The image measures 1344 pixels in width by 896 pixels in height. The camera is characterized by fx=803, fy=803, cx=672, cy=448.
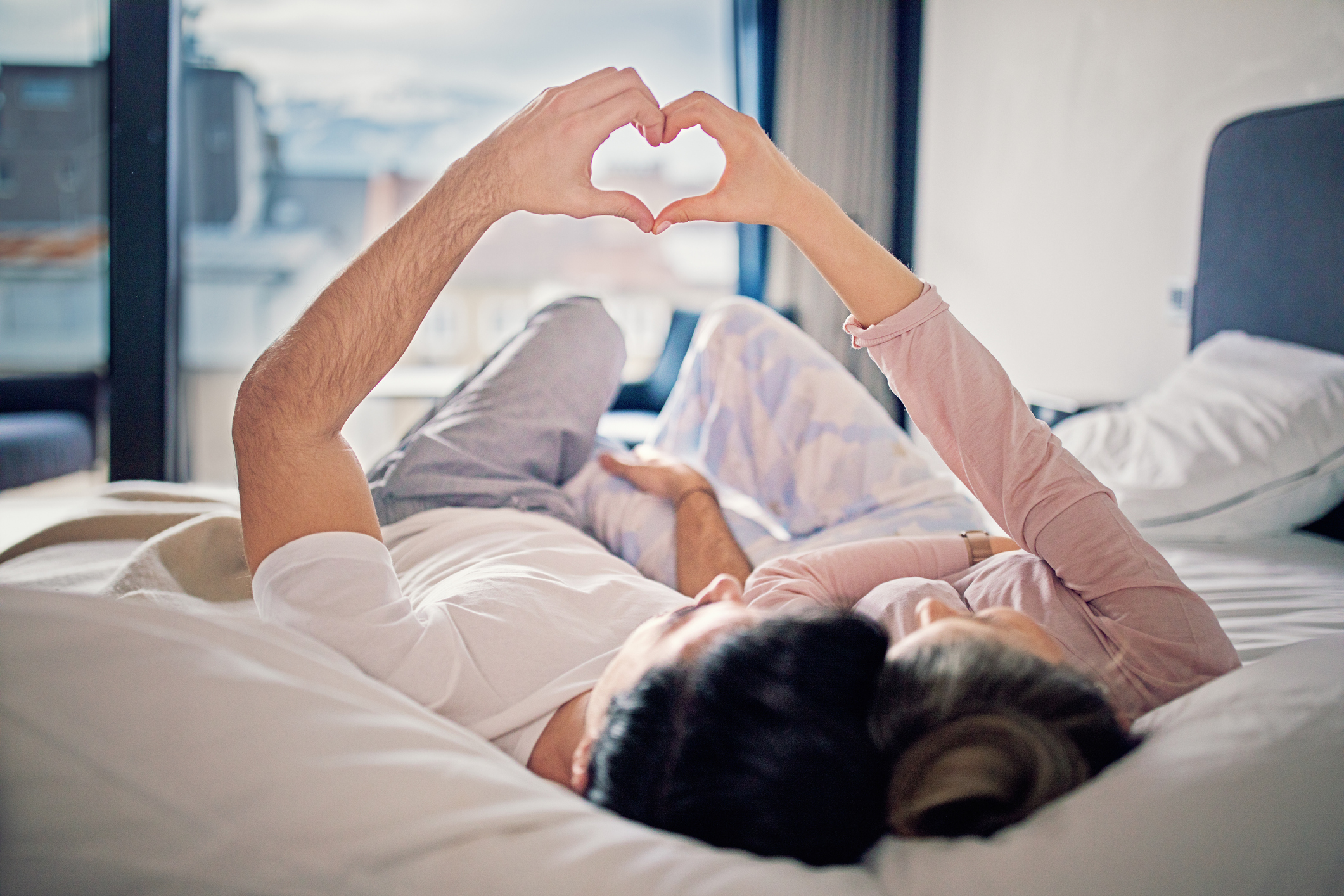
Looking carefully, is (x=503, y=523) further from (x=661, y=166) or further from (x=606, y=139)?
(x=661, y=166)

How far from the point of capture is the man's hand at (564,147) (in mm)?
848

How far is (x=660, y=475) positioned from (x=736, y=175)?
63cm

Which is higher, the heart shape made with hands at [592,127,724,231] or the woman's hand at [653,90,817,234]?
the heart shape made with hands at [592,127,724,231]

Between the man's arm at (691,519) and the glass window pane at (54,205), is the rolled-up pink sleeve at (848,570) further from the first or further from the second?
the glass window pane at (54,205)

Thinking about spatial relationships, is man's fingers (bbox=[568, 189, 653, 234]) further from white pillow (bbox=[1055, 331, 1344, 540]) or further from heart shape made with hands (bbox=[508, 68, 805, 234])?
white pillow (bbox=[1055, 331, 1344, 540])

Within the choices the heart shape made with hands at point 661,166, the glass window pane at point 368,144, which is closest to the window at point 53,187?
the glass window pane at point 368,144

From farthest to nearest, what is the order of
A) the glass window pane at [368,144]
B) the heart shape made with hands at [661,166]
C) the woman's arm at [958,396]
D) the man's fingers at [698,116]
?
the heart shape made with hands at [661,166] < the glass window pane at [368,144] < the man's fingers at [698,116] < the woman's arm at [958,396]

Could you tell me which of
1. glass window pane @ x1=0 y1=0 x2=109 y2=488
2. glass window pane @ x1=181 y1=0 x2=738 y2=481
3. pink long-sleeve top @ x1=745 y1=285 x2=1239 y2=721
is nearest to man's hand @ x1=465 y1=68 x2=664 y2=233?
pink long-sleeve top @ x1=745 y1=285 x2=1239 y2=721

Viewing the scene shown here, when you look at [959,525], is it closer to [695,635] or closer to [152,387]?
[695,635]

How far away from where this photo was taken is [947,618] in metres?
0.63

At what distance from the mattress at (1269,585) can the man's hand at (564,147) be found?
2.88 ft

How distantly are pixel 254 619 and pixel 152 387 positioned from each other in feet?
9.28

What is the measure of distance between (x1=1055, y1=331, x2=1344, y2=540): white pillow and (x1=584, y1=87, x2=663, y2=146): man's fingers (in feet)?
3.37

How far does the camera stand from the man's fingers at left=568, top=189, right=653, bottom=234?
0.86 meters
